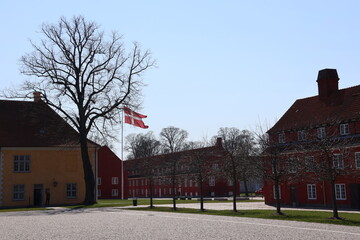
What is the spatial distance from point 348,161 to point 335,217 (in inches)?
598

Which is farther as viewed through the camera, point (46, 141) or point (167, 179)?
point (46, 141)

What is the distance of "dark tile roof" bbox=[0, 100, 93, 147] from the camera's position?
5231cm

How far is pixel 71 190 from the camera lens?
54219 millimetres

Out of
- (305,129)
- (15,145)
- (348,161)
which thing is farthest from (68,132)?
(348,161)

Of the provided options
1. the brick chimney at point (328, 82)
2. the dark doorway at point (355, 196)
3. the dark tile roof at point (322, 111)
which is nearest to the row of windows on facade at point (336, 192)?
the dark doorway at point (355, 196)

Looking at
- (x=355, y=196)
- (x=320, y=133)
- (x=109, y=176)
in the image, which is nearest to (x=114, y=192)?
(x=109, y=176)

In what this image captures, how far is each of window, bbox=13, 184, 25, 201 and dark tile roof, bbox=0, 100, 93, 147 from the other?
434cm

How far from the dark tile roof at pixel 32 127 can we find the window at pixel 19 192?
434 cm

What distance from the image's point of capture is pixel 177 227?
2264 cm

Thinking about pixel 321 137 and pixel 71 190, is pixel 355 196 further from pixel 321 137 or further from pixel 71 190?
pixel 71 190

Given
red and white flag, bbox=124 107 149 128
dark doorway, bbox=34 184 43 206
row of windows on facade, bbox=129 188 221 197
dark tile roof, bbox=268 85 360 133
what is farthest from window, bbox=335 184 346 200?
row of windows on facade, bbox=129 188 221 197

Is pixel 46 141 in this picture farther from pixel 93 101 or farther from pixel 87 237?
pixel 87 237

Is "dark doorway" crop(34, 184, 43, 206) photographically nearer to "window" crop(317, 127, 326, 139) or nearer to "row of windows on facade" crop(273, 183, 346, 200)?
"row of windows on facade" crop(273, 183, 346, 200)

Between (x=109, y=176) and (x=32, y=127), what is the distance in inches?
1155
